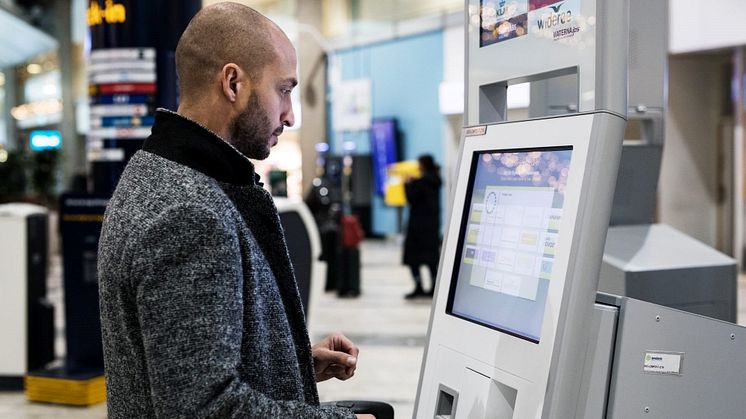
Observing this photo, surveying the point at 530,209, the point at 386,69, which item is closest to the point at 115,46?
the point at 530,209

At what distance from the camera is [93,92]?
565cm

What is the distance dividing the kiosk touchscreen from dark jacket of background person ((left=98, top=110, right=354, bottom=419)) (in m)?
0.44

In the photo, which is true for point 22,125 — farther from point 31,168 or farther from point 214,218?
point 214,218

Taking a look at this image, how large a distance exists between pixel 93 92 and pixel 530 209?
179 inches

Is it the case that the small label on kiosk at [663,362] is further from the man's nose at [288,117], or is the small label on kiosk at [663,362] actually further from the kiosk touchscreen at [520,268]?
the man's nose at [288,117]

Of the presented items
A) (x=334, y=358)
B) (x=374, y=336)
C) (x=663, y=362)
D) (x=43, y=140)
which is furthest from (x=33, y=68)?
(x=663, y=362)

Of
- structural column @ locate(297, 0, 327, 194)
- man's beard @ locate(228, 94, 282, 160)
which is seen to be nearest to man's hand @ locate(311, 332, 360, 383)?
man's beard @ locate(228, 94, 282, 160)

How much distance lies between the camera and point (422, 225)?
9.63 m

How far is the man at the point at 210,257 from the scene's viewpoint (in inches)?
48.3

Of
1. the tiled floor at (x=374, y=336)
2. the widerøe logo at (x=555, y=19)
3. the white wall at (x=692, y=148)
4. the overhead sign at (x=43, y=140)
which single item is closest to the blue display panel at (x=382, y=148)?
the tiled floor at (x=374, y=336)

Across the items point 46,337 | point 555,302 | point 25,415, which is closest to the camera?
point 555,302

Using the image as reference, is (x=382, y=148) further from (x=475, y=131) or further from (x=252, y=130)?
(x=252, y=130)

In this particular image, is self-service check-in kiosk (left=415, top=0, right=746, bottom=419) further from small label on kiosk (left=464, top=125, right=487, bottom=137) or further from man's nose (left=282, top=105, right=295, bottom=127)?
man's nose (left=282, top=105, right=295, bottom=127)

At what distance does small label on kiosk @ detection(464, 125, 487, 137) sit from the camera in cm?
191
